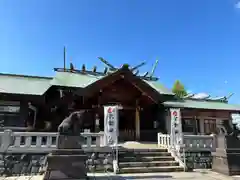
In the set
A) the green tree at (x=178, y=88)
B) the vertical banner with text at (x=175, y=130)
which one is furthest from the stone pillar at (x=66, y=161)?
the green tree at (x=178, y=88)

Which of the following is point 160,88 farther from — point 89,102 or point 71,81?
point 71,81

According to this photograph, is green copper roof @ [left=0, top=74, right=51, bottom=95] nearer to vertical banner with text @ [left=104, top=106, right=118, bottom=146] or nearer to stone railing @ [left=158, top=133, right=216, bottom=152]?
vertical banner with text @ [left=104, top=106, right=118, bottom=146]

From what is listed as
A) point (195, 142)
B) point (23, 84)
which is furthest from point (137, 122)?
point (23, 84)

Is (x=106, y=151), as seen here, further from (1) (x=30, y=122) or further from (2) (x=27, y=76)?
(2) (x=27, y=76)

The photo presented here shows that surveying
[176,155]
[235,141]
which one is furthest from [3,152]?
[235,141]

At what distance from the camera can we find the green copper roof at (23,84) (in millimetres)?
10609

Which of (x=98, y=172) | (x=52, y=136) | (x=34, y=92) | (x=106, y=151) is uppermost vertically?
(x=34, y=92)

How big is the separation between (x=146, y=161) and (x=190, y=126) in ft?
24.1

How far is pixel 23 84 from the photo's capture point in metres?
11.9

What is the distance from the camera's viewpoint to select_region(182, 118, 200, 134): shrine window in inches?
548

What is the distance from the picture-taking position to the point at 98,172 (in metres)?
7.43

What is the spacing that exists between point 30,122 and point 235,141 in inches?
416

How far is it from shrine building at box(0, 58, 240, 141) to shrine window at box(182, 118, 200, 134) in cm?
92

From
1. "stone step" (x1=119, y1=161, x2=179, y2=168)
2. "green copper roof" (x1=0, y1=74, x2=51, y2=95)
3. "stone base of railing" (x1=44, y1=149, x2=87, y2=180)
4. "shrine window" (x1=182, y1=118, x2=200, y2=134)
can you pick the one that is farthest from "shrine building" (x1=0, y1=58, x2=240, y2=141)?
"stone base of railing" (x1=44, y1=149, x2=87, y2=180)
